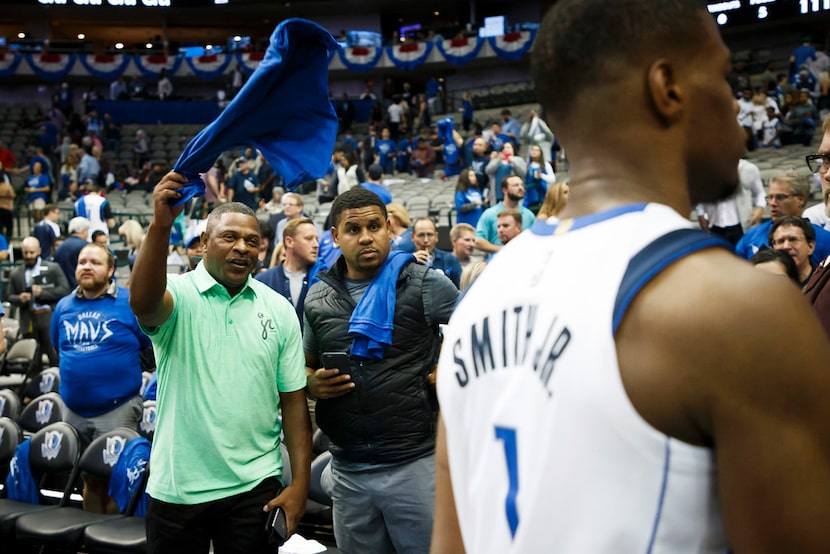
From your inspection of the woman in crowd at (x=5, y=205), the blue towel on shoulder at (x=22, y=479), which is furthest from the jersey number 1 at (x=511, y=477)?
the woman in crowd at (x=5, y=205)

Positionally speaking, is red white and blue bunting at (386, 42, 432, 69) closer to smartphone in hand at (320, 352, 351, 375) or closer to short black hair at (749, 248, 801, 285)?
short black hair at (749, 248, 801, 285)

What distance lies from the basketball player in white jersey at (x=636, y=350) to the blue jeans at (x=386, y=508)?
209 cm

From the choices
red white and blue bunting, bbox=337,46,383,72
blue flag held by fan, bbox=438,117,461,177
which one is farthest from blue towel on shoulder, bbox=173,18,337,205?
red white and blue bunting, bbox=337,46,383,72

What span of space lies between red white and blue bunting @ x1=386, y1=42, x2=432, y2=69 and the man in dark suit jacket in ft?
59.1

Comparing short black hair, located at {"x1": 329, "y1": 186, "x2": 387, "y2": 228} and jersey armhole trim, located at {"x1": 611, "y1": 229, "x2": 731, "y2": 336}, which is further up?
short black hair, located at {"x1": 329, "y1": 186, "x2": 387, "y2": 228}

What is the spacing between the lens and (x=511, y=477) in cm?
116

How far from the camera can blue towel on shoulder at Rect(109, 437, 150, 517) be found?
4867mm

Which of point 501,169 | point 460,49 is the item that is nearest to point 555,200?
point 501,169

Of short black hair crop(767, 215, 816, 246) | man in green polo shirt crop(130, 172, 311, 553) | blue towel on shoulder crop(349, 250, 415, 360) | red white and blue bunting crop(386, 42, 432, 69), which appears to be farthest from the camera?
red white and blue bunting crop(386, 42, 432, 69)

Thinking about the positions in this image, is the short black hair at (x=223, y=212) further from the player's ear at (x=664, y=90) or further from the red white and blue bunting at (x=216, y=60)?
the red white and blue bunting at (x=216, y=60)

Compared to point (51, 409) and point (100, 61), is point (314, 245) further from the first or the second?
point (100, 61)

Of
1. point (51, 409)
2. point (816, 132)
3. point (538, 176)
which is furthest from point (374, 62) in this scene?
point (51, 409)

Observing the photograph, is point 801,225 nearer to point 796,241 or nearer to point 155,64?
point 796,241

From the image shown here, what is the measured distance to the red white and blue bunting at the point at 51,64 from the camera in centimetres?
2711
